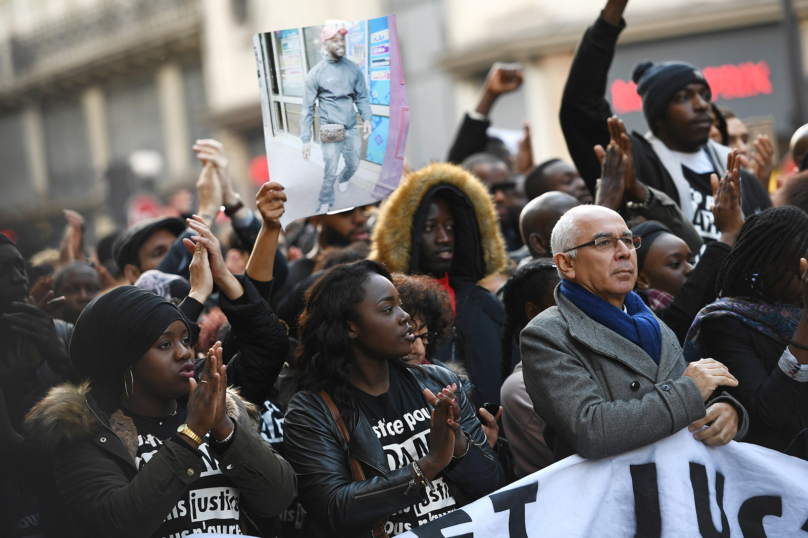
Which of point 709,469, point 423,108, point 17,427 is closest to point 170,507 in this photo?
point 17,427

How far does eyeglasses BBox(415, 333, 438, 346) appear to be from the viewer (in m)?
3.72

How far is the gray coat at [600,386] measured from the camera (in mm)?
2771

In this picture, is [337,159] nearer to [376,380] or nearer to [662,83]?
[376,380]

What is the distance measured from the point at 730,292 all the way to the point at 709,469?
75 centimetres

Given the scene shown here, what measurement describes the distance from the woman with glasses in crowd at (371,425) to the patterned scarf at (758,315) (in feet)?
3.11

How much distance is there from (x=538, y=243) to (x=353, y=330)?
1.82m

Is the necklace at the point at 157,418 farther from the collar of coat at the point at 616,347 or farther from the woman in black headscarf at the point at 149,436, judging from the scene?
the collar of coat at the point at 616,347

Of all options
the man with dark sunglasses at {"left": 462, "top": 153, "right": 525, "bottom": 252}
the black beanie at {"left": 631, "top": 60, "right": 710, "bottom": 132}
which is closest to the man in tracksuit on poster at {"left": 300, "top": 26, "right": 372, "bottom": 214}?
the black beanie at {"left": 631, "top": 60, "right": 710, "bottom": 132}

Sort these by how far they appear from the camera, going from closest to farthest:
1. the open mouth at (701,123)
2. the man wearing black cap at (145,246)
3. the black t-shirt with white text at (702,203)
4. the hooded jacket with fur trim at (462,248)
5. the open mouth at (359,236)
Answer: the hooded jacket with fur trim at (462,248), the black t-shirt with white text at (702,203), the open mouth at (701,123), the man wearing black cap at (145,246), the open mouth at (359,236)

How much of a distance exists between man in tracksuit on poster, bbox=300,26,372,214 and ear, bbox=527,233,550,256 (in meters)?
1.32

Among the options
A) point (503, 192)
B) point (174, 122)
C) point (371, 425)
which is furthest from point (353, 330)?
point (174, 122)

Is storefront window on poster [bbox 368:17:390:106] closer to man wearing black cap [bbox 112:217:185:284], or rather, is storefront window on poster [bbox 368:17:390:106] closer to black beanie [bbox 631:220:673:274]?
black beanie [bbox 631:220:673:274]

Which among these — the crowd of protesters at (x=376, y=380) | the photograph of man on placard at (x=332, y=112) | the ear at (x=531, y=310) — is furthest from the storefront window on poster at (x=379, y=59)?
the ear at (x=531, y=310)

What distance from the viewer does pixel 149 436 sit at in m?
2.92
